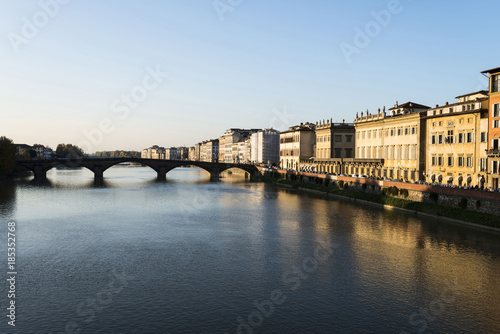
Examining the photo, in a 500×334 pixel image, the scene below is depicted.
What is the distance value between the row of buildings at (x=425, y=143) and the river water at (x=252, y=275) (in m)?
12.7

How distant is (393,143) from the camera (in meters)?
76.2

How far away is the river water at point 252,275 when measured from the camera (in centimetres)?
2111

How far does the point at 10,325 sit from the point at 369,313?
683 inches

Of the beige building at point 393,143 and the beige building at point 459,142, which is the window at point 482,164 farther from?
the beige building at point 393,143

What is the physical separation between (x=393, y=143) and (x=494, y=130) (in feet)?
81.9

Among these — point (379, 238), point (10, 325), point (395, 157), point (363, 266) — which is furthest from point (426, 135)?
point (10, 325)

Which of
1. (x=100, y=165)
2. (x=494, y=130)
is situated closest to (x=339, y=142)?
(x=494, y=130)

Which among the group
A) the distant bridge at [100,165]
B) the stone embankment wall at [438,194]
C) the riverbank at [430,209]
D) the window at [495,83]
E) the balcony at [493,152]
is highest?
the window at [495,83]

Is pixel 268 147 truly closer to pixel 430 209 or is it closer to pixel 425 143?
pixel 425 143

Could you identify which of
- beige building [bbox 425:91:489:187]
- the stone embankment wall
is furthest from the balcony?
the stone embankment wall

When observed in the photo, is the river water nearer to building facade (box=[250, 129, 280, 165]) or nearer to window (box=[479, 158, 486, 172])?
window (box=[479, 158, 486, 172])

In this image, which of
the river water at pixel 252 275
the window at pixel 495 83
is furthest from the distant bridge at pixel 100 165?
the window at pixel 495 83

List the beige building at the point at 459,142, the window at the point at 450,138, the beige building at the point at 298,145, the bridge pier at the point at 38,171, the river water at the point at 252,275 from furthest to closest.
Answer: the bridge pier at the point at 38,171
the beige building at the point at 298,145
the window at the point at 450,138
the beige building at the point at 459,142
the river water at the point at 252,275

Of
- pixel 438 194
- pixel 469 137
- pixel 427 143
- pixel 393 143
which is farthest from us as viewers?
pixel 393 143
